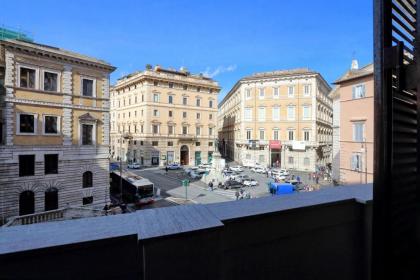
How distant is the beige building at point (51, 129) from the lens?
45.3 feet

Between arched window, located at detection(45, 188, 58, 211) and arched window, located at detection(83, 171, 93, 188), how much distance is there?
1.72 metres

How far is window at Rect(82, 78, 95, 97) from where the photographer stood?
1659 cm

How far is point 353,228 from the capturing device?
193 cm

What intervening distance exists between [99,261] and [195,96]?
134 feet

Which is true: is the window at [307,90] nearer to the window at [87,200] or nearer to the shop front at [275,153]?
the shop front at [275,153]

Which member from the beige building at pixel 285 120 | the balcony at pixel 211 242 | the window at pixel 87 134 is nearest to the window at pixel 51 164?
the window at pixel 87 134

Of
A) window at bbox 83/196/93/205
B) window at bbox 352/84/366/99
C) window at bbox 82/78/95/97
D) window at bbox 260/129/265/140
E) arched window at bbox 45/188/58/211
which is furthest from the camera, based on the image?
window at bbox 260/129/265/140

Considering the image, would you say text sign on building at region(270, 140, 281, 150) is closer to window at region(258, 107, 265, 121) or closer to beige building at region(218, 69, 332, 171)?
beige building at region(218, 69, 332, 171)

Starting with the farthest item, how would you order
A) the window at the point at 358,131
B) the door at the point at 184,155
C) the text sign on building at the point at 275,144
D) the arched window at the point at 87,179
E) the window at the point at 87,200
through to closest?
the door at the point at 184,155
the text sign on building at the point at 275,144
the window at the point at 358,131
the arched window at the point at 87,179
the window at the point at 87,200

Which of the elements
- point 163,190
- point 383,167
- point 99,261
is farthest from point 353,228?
point 163,190

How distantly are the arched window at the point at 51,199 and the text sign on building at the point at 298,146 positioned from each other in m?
29.8

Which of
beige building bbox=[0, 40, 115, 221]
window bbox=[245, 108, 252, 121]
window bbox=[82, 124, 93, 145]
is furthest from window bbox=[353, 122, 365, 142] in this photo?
window bbox=[245, 108, 252, 121]

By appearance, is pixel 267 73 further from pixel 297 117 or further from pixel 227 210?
pixel 227 210

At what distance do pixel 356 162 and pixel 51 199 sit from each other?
20.2 metres
